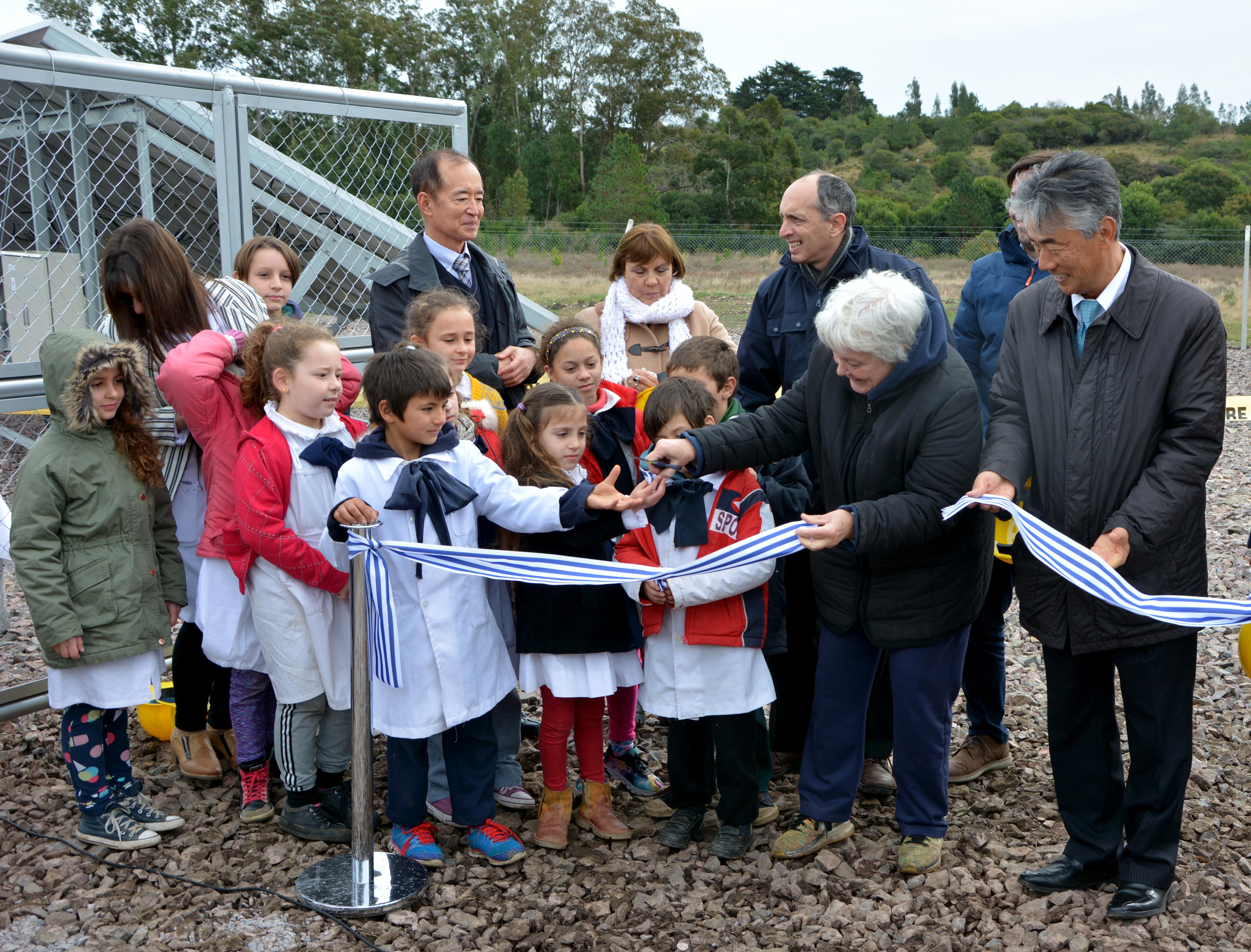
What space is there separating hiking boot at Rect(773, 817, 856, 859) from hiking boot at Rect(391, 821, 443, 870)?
1.20 meters

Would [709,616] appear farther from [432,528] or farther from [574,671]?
[432,528]

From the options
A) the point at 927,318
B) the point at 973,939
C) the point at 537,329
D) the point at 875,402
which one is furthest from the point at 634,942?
the point at 537,329

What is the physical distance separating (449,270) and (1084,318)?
2584 mm

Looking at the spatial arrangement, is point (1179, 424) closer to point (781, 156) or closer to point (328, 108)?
point (328, 108)

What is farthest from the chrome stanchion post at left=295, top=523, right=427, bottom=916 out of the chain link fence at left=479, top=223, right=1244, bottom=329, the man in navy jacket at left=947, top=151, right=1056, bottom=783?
the chain link fence at left=479, top=223, right=1244, bottom=329

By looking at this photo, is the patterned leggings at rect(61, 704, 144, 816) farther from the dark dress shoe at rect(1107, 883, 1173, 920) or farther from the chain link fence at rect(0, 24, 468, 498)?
the dark dress shoe at rect(1107, 883, 1173, 920)

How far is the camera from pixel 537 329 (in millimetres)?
6207

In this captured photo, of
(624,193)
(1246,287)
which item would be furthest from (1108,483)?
(624,193)

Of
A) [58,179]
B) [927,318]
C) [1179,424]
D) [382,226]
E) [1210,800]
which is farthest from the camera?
[382,226]

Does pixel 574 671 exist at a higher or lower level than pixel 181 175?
lower

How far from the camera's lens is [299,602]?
3824 mm

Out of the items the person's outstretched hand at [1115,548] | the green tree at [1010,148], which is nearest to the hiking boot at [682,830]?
the person's outstretched hand at [1115,548]

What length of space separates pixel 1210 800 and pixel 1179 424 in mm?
1876

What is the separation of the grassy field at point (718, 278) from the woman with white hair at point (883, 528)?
20396mm
